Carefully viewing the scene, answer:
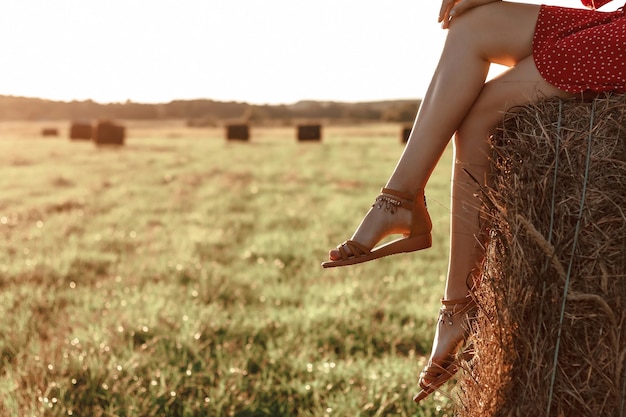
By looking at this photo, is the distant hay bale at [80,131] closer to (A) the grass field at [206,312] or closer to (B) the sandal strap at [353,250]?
(A) the grass field at [206,312]

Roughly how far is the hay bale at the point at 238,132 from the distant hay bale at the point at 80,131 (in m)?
6.79

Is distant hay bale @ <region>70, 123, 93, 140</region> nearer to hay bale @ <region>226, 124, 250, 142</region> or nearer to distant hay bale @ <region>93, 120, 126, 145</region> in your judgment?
distant hay bale @ <region>93, 120, 126, 145</region>

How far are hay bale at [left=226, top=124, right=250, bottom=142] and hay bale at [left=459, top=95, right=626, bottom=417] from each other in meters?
29.4

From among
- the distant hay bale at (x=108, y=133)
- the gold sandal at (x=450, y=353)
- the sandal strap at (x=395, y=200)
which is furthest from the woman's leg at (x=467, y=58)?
the distant hay bale at (x=108, y=133)

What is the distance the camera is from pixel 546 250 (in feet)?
6.40

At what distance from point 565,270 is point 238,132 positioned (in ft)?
96.9

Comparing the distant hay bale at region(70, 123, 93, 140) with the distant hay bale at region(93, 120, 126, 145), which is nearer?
the distant hay bale at region(93, 120, 126, 145)

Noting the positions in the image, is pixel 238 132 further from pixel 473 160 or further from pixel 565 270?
pixel 565 270

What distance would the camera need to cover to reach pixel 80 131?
31828 mm

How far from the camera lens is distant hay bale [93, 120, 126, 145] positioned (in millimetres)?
27734

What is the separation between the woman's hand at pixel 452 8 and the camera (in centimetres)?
229

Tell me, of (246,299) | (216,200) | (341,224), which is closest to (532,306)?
(246,299)

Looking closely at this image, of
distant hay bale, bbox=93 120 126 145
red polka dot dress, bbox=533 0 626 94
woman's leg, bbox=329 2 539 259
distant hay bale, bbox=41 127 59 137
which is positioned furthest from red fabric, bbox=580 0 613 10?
distant hay bale, bbox=41 127 59 137

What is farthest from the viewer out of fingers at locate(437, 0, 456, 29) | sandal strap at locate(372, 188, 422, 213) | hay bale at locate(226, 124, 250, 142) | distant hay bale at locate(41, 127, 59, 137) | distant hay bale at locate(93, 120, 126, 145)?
distant hay bale at locate(41, 127, 59, 137)
